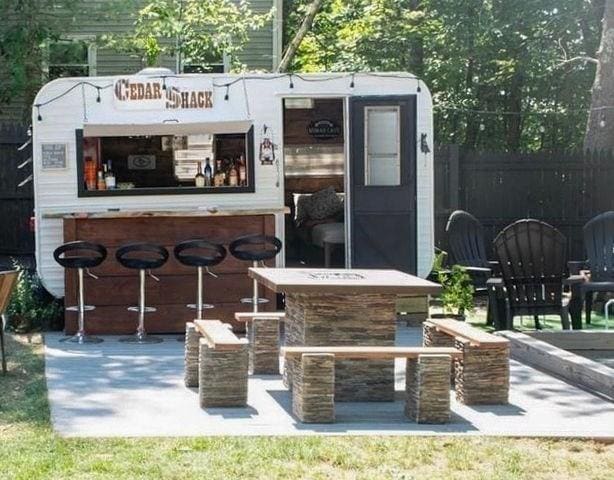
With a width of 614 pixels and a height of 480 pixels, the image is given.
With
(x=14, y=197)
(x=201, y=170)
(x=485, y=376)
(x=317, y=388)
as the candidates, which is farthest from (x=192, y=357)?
(x=14, y=197)

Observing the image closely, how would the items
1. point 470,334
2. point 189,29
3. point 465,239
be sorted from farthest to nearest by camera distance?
1. point 189,29
2. point 465,239
3. point 470,334

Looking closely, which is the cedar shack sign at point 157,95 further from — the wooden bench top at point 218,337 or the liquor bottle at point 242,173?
the wooden bench top at point 218,337

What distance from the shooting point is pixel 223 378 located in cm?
761

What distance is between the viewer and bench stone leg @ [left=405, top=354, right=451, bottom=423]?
7148mm

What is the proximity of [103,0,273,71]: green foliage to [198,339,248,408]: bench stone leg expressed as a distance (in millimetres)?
11303

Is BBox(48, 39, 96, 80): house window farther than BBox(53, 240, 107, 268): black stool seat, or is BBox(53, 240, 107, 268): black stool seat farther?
BBox(48, 39, 96, 80): house window

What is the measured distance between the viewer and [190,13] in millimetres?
18844

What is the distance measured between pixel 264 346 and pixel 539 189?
7.90 m

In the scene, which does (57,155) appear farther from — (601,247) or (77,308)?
(601,247)

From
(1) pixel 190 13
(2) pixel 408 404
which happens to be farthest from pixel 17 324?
(1) pixel 190 13

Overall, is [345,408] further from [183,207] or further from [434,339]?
[183,207]

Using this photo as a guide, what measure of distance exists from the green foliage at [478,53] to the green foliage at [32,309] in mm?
12078

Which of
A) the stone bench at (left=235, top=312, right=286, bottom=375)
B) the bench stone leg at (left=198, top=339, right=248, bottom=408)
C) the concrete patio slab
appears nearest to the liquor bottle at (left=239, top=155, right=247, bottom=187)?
the concrete patio slab

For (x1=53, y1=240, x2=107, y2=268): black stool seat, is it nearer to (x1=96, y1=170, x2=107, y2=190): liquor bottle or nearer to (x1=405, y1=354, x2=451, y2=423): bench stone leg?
(x1=96, y1=170, x2=107, y2=190): liquor bottle
